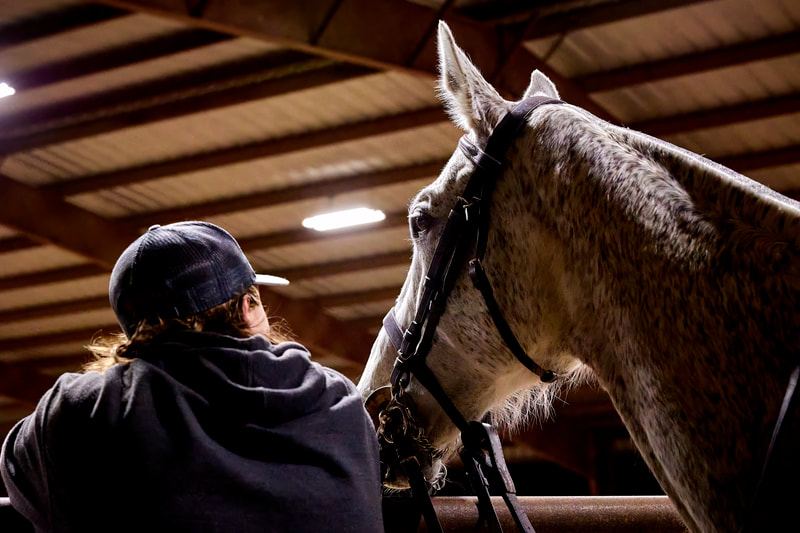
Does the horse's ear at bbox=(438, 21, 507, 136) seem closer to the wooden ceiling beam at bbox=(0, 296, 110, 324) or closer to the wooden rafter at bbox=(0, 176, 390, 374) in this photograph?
the wooden rafter at bbox=(0, 176, 390, 374)

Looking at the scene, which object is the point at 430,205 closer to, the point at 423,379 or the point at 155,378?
the point at 423,379

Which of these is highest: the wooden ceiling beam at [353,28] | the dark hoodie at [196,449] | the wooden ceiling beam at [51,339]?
the wooden ceiling beam at [353,28]

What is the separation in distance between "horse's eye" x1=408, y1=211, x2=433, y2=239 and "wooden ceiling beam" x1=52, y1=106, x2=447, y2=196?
704 cm

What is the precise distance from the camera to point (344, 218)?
11.7 meters

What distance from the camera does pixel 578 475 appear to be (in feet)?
61.6

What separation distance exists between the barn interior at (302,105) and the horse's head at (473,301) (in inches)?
138

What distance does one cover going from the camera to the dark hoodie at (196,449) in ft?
5.33

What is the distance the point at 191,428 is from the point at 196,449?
43 mm

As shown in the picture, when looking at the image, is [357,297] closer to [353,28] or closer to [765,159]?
[765,159]

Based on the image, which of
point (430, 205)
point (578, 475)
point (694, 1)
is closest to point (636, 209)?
point (430, 205)

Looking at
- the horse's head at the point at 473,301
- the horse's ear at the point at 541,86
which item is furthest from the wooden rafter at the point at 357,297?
the horse's head at the point at 473,301

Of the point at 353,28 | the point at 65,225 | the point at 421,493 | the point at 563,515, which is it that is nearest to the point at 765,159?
the point at 353,28

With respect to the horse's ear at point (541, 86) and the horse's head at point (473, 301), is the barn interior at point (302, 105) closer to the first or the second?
the horse's ear at point (541, 86)

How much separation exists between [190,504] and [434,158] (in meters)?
9.01
